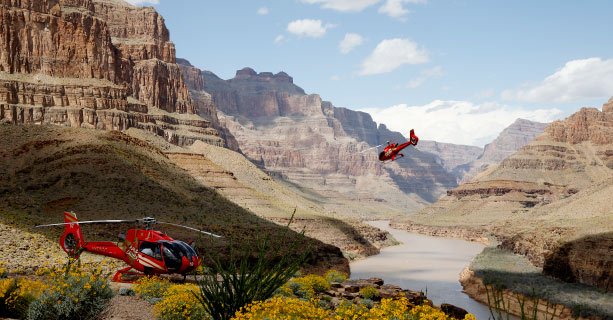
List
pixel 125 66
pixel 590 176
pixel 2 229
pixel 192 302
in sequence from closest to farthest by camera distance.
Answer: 1. pixel 192 302
2. pixel 2 229
3. pixel 125 66
4. pixel 590 176

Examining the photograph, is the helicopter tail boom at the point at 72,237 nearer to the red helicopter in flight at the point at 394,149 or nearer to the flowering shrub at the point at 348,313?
the flowering shrub at the point at 348,313

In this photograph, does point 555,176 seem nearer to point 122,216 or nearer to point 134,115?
point 134,115

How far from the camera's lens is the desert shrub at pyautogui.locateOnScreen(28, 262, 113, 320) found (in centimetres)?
1566

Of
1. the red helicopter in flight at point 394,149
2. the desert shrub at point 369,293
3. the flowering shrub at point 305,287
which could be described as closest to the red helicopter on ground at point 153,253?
the flowering shrub at point 305,287

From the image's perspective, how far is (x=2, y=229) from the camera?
34.5 m

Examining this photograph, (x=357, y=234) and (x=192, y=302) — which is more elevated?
(x=192, y=302)

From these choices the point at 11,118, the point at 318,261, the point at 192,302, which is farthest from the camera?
the point at 11,118

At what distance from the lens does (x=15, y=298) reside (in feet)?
53.0

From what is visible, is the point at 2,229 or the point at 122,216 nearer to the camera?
the point at 2,229

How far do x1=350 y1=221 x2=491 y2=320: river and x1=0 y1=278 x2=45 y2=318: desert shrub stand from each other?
88.5 ft

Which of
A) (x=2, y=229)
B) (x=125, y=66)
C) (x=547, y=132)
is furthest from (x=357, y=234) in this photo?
(x=547, y=132)

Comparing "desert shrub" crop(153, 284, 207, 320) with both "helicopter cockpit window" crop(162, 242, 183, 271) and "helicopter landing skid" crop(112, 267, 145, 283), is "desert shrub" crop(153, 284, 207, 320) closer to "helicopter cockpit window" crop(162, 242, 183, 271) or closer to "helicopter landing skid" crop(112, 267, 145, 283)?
"helicopter cockpit window" crop(162, 242, 183, 271)

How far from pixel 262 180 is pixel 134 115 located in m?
24.7

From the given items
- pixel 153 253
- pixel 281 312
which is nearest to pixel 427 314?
pixel 281 312
